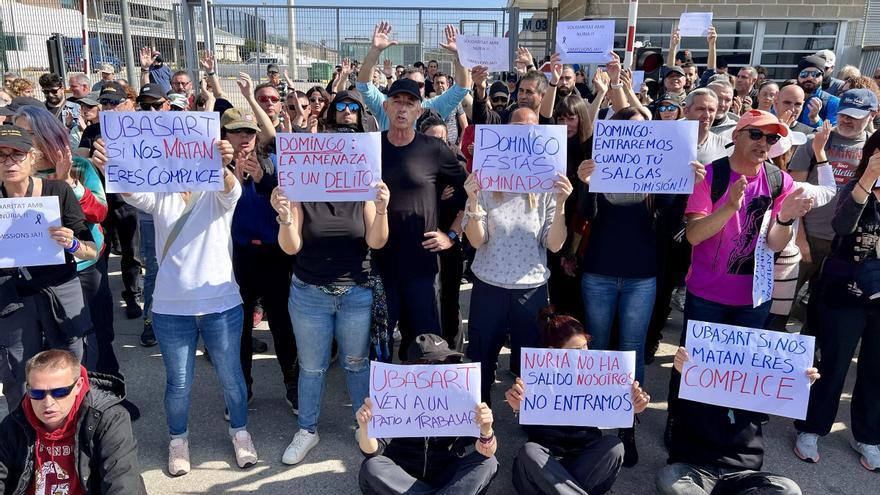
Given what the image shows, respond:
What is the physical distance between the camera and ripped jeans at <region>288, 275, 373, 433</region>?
3334 millimetres

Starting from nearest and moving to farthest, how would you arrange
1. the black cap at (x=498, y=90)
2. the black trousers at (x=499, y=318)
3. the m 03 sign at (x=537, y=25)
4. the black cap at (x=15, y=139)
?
the black cap at (x=15, y=139), the black trousers at (x=499, y=318), the black cap at (x=498, y=90), the m 03 sign at (x=537, y=25)

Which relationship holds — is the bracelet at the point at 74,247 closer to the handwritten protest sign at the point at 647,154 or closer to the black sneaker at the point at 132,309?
the black sneaker at the point at 132,309

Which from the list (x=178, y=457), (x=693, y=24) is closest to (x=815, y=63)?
(x=693, y=24)

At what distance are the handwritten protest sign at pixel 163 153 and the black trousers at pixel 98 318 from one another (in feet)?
2.90

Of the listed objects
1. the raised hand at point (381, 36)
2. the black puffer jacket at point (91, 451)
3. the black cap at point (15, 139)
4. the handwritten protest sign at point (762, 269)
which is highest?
the raised hand at point (381, 36)

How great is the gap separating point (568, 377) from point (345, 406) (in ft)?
5.78

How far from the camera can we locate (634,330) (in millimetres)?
3566

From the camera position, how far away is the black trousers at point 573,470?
294 cm

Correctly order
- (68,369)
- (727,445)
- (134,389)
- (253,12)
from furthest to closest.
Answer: (253,12) < (134,389) < (727,445) < (68,369)

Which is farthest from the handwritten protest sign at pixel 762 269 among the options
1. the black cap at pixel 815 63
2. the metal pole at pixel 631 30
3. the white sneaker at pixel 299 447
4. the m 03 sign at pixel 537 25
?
the m 03 sign at pixel 537 25

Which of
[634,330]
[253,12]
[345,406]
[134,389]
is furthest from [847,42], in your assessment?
[134,389]

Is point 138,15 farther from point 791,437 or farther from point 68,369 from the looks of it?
point 791,437

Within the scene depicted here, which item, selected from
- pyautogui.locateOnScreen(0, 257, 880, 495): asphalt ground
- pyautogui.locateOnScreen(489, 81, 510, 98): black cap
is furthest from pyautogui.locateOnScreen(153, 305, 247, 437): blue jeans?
pyautogui.locateOnScreen(489, 81, 510, 98): black cap

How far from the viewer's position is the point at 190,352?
11.0ft
